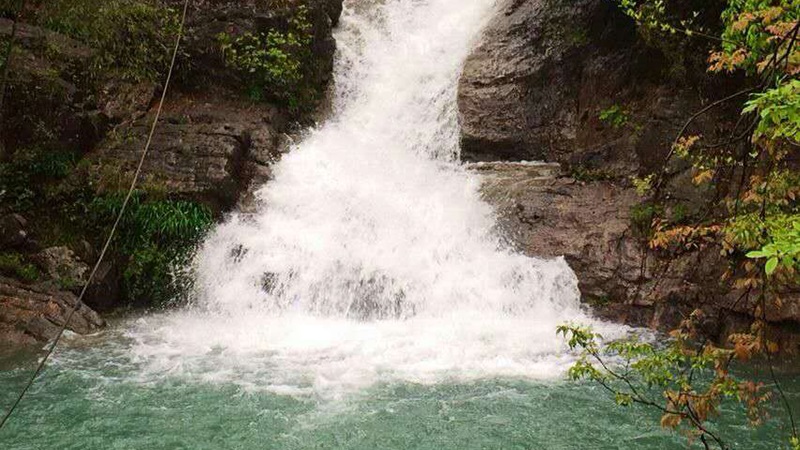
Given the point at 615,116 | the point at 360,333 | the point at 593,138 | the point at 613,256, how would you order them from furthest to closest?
the point at 593,138 < the point at 615,116 < the point at 613,256 < the point at 360,333

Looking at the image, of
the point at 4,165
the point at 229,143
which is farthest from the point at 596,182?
the point at 4,165

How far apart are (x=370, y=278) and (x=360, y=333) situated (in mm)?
1167

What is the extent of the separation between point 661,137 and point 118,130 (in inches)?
351

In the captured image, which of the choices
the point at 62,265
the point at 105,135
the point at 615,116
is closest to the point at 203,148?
the point at 105,135

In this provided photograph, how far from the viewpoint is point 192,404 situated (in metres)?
5.79

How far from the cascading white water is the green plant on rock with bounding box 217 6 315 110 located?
97 cm

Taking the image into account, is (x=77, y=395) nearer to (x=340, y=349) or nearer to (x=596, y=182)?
(x=340, y=349)

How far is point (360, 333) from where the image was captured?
7707mm

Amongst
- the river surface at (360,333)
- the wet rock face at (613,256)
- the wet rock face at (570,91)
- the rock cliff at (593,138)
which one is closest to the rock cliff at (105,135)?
the river surface at (360,333)

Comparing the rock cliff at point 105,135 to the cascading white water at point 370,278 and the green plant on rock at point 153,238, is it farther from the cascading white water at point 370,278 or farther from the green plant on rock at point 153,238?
the cascading white water at point 370,278

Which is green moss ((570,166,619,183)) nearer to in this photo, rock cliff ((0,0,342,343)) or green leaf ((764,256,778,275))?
rock cliff ((0,0,342,343))

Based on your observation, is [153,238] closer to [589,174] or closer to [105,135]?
[105,135]

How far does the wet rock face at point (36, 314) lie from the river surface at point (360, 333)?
328mm

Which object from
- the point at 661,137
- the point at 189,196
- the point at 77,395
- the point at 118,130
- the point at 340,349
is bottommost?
the point at 77,395
